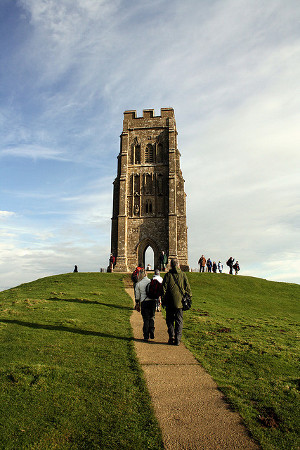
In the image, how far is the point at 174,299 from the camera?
8.16 m

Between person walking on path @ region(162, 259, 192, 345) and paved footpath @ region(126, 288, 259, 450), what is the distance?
2.89ft

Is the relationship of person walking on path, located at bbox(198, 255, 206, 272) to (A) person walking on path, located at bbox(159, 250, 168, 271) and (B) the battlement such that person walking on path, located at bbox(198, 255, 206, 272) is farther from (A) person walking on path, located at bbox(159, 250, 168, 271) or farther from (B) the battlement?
(B) the battlement

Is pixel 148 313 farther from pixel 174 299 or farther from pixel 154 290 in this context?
pixel 174 299

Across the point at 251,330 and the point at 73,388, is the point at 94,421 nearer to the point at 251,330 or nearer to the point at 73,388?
the point at 73,388

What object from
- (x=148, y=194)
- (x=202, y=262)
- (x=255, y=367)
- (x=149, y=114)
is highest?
(x=149, y=114)

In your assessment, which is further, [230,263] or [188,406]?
[230,263]

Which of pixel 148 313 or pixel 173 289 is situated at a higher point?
pixel 173 289

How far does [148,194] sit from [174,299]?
29.4 m

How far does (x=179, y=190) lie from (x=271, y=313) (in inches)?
817

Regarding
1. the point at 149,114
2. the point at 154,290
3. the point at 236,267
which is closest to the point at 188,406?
the point at 154,290

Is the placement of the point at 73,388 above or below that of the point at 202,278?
below

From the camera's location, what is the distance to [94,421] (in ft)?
13.3

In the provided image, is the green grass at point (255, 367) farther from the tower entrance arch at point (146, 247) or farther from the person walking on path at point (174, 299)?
the tower entrance arch at point (146, 247)

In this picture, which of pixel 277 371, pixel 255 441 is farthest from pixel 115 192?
pixel 255 441
